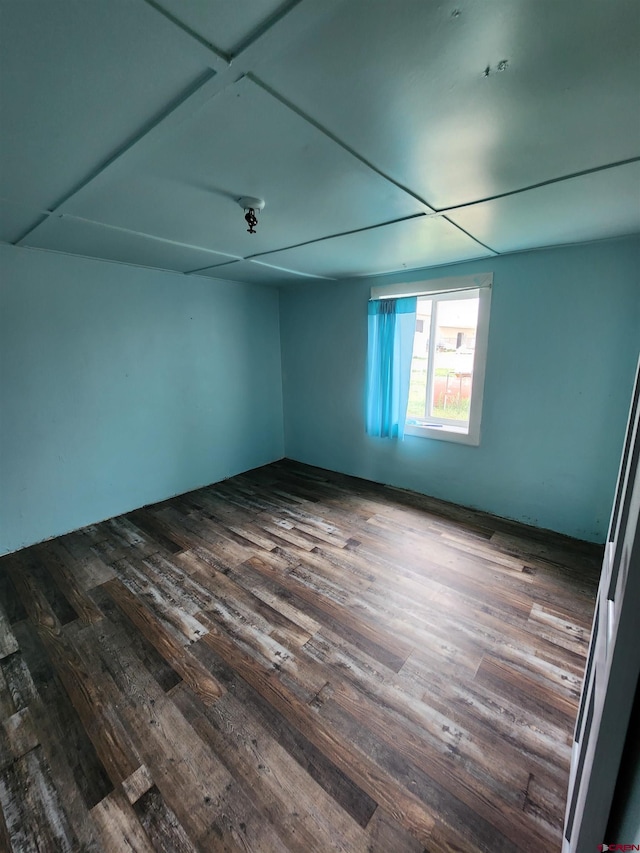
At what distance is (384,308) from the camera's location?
3426 mm

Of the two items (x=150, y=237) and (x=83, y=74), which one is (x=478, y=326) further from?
(x=83, y=74)

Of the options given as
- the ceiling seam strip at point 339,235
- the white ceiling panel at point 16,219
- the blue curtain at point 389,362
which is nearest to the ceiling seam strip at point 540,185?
the ceiling seam strip at point 339,235

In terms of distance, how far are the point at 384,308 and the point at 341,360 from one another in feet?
2.50

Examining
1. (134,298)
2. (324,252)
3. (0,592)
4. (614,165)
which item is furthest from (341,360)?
(0,592)

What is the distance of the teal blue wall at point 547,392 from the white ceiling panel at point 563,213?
0.97ft

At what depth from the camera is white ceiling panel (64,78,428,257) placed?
1.05 meters

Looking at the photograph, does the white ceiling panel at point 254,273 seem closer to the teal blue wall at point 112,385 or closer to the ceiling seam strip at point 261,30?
the teal blue wall at point 112,385

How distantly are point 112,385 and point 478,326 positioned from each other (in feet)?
10.6

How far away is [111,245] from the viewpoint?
2.37m

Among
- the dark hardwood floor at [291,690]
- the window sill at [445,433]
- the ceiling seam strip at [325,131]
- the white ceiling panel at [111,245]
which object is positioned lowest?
the dark hardwood floor at [291,690]

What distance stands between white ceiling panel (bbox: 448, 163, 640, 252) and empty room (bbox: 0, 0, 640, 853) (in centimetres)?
2

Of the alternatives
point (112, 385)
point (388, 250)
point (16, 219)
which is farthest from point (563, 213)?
point (112, 385)

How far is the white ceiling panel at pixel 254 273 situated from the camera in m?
3.01

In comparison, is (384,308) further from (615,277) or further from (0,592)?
(0,592)
